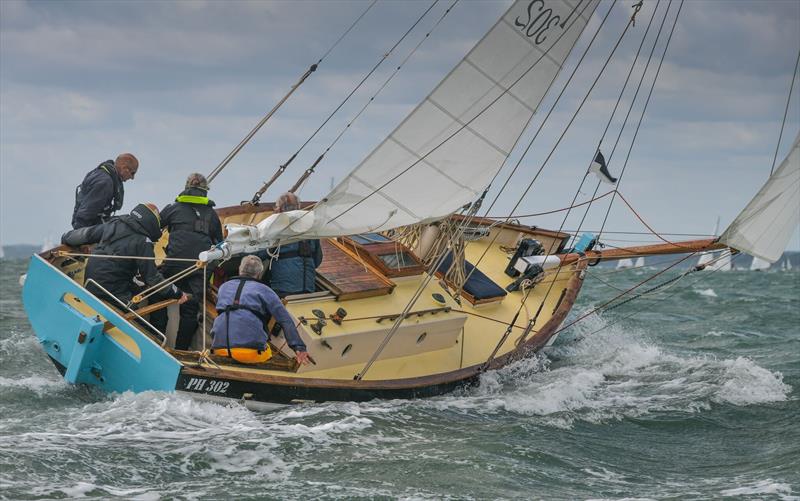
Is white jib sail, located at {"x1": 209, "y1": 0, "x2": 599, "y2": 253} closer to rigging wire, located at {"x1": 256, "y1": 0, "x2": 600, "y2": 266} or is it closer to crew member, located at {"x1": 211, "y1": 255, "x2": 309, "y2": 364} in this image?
rigging wire, located at {"x1": 256, "y1": 0, "x2": 600, "y2": 266}

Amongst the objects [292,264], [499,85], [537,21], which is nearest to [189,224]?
[292,264]

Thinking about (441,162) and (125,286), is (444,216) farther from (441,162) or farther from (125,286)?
(125,286)

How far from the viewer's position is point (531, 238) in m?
14.7

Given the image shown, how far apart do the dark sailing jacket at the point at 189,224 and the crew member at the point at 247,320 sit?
2.55 ft

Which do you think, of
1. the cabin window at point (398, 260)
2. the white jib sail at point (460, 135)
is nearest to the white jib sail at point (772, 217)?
the white jib sail at point (460, 135)

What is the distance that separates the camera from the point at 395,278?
11508 millimetres

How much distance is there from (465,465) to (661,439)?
8.52ft

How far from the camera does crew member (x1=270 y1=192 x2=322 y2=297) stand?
10.3m

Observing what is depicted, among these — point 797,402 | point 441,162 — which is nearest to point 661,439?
point 797,402

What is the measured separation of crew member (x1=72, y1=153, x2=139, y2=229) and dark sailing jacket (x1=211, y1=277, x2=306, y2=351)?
2.18m

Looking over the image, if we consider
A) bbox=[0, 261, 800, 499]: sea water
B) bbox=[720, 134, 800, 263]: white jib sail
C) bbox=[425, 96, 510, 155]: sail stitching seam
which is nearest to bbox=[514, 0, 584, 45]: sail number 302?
bbox=[425, 96, 510, 155]: sail stitching seam

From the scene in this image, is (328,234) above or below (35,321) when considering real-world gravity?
above

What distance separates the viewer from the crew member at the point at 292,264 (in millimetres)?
10328

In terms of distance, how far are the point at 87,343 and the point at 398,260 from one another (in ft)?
12.4
